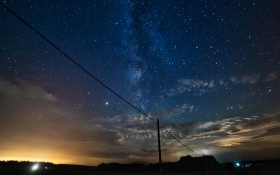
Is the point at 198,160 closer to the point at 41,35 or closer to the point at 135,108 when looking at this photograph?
the point at 135,108

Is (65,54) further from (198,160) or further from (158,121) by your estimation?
(198,160)

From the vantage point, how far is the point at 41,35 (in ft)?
29.2

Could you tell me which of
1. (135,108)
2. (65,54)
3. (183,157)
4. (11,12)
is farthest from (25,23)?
(183,157)

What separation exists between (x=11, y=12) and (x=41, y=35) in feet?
4.61

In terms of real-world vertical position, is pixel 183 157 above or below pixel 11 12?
above

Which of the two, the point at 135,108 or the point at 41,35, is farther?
the point at 135,108

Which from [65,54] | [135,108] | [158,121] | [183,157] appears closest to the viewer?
[65,54]

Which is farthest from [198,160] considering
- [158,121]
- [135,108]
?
[135,108]

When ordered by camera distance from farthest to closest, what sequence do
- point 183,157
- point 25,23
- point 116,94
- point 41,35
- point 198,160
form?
1. point 183,157
2. point 198,160
3. point 116,94
4. point 41,35
5. point 25,23

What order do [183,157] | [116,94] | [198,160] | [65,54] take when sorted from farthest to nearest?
[183,157] → [198,160] → [116,94] → [65,54]

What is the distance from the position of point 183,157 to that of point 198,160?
37.8 ft

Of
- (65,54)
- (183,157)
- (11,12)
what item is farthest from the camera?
(183,157)

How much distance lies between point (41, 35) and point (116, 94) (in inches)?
273

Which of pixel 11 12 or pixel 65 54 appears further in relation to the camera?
pixel 65 54
